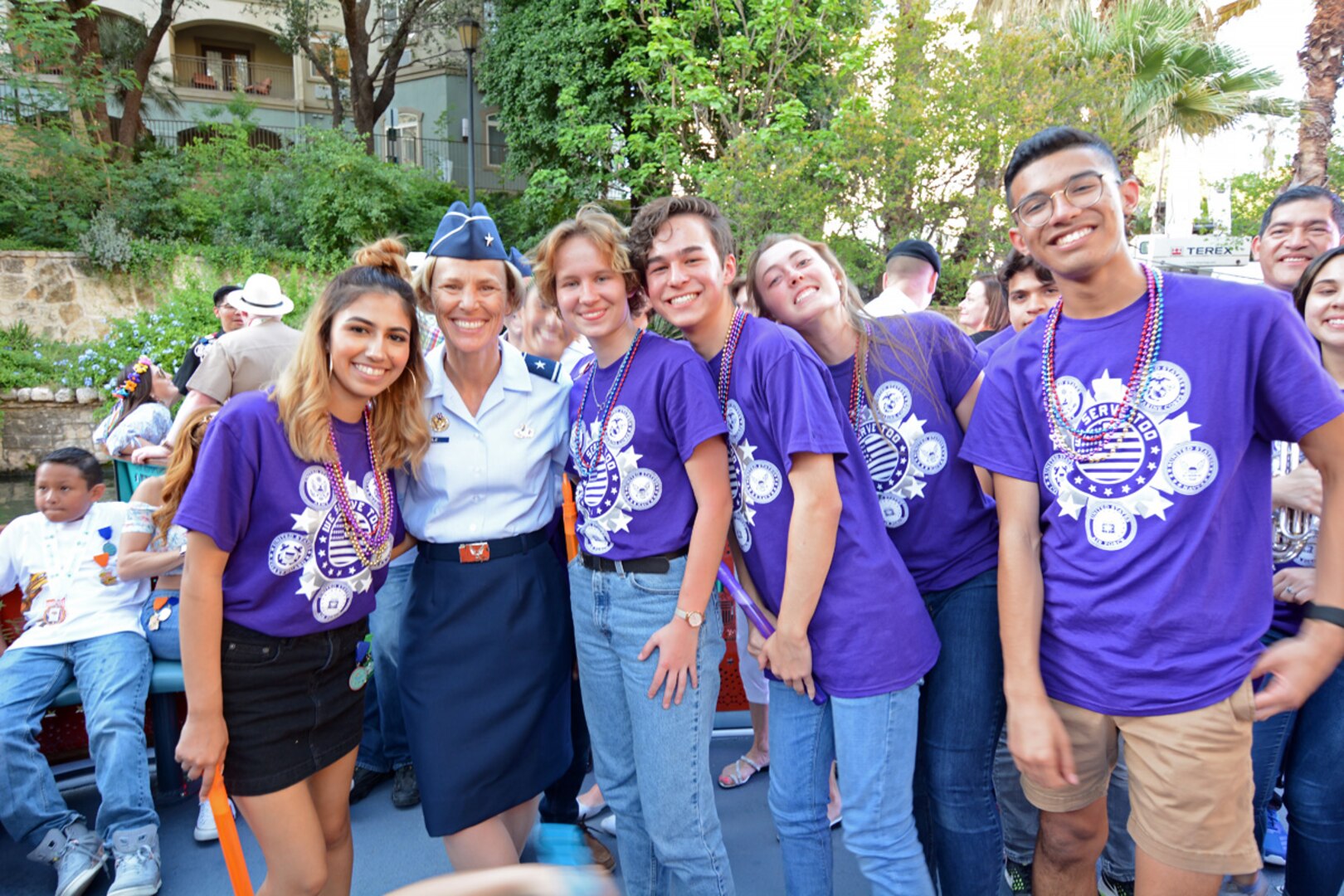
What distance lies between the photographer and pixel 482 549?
228 cm

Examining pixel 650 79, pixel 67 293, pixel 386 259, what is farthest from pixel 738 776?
pixel 67 293

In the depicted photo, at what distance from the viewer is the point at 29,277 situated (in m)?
13.2

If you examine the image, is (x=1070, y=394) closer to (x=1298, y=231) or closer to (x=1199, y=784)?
(x=1199, y=784)

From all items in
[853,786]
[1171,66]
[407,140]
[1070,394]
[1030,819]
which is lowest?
[1030,819]

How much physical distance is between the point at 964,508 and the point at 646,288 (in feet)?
3.35

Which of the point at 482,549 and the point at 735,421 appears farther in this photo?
the point at 482,549

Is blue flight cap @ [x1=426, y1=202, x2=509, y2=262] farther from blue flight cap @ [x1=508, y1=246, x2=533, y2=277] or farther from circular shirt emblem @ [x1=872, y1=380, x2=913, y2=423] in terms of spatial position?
circular shirt emblem @ [x1=872, y1=380, x2=913, y2=423]

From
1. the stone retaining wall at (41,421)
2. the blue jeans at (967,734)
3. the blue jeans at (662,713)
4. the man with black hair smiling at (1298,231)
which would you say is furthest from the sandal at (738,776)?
the stone retaining wall at (41,421)

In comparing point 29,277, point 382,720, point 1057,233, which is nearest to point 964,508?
point 1057,233

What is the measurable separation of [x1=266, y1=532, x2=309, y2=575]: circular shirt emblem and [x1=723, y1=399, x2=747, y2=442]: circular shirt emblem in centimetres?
109

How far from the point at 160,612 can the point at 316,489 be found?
1.68m

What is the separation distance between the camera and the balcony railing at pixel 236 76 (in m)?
24.7

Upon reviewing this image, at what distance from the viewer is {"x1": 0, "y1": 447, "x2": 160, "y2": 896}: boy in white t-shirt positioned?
2740 millimetres

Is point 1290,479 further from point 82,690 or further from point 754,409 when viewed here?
point 82,690
